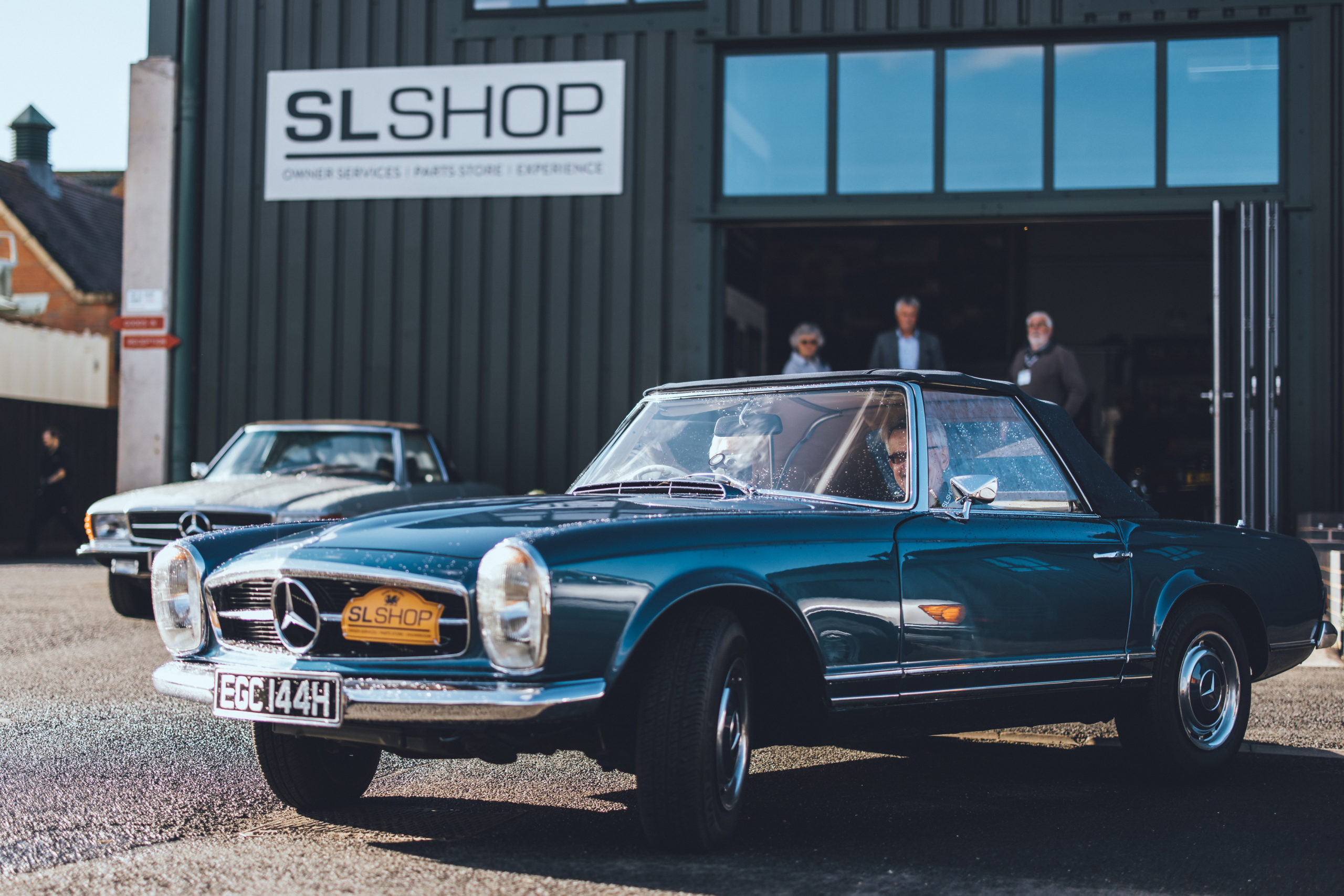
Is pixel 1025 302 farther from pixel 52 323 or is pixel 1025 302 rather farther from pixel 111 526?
pixel 52 323

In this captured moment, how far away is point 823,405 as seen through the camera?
477 cm

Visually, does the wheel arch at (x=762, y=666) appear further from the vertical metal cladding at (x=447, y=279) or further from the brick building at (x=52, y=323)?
the brick building at (x=52, y=323)

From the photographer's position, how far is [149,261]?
44.8ft

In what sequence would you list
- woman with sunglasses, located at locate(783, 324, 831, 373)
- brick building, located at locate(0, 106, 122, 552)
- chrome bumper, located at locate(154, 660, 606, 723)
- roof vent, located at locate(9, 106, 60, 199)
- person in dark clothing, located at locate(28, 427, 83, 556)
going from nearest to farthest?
chrome bumper, located at locate(154, 660, 606, 723)
woman with sunglasses, located at locate(783, 324, 831, 373)
person in dark clothing, located at locate(28, 427, 83, 556)
brick building, located at locate(0, 106, 122, 552)
roof vent, located at locate(9, 106, 60, 199)

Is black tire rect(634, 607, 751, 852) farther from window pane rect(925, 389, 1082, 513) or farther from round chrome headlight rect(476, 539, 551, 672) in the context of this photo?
window pane rect(925, 389, 1082, 513)

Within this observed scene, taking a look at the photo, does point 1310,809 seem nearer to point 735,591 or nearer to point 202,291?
point 735,591

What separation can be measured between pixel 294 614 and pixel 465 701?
630 mm

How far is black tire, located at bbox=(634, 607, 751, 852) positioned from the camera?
11.7 ft

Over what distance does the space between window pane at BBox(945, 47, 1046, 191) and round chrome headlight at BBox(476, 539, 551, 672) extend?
30.9 feet

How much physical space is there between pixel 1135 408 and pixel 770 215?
6.90m

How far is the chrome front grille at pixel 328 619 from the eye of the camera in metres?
3.56

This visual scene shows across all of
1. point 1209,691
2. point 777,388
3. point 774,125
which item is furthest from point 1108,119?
point 777,388

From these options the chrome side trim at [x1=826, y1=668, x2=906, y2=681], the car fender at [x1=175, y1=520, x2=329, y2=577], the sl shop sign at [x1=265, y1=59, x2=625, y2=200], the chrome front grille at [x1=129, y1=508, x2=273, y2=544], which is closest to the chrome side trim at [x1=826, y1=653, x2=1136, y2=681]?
the chrome side trim at [x1=826, y1=668, x2=906, y2=681]

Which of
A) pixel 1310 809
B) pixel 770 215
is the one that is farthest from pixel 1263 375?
pixel 1310 809
